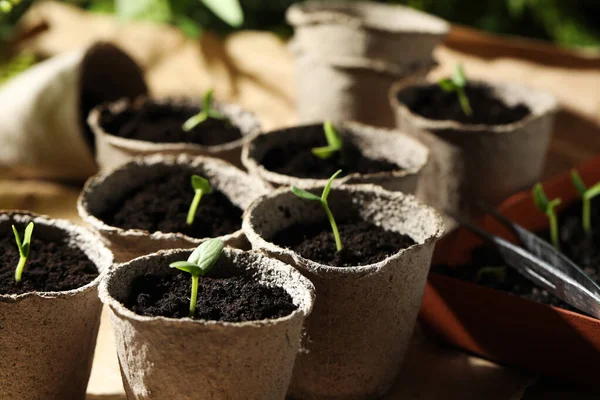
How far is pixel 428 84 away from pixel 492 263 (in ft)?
2.33

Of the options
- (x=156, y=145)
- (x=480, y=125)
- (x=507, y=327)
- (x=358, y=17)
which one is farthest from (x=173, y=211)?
(x=358, y=17)

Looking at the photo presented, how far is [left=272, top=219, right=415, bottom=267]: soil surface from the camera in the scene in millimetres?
1302

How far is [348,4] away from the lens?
94.1 inches

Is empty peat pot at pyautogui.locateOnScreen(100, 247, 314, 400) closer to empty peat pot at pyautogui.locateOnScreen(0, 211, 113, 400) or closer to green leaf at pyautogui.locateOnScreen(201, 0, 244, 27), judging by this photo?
empty peat pot at pyautogui.locateOnScreen(0, 211, 113, 400)

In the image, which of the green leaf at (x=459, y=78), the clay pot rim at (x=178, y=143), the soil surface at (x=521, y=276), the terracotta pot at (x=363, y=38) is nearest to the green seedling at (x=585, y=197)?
the soil surface at (x=521, y=276)

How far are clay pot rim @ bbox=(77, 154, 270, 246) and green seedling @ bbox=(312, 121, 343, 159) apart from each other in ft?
0.62

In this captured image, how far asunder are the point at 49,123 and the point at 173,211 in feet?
2.37

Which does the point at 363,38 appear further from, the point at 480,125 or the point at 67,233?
the point at 67,233

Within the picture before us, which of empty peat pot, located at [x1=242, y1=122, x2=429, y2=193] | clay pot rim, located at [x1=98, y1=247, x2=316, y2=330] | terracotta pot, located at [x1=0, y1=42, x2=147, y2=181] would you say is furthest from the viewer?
terracotta pot, located at [x1=0, y1=42, x2=147, y2=181]

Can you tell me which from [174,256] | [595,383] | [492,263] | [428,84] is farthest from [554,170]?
[174,256]

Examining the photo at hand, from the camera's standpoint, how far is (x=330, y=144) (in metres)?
1.74

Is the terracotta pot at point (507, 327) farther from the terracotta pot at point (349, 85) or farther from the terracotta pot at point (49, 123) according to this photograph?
the terracotta pot at point (49, 123)

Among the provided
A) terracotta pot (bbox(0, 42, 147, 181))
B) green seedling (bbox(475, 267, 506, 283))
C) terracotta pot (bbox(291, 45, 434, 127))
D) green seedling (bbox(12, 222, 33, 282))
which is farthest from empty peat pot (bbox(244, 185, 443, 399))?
terracotta pot (bbox(0, 42, 147, 181))

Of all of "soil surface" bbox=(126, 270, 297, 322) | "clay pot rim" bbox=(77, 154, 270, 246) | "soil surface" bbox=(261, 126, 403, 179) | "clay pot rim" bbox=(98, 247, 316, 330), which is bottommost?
"soil surface" bbox=(261, 126, 403, 179)
